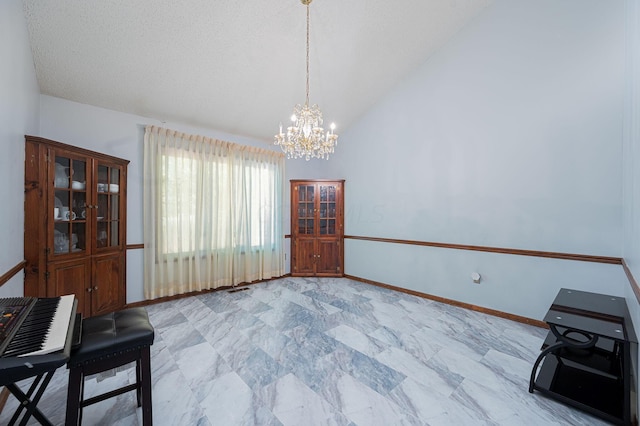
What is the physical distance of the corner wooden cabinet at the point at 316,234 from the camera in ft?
16.3

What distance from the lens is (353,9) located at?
112 inches

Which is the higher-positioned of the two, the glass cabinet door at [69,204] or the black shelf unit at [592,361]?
the glass cabinet door at [69,204]

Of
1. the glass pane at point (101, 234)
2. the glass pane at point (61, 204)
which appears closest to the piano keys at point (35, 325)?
the glass pane at point (61, 204)

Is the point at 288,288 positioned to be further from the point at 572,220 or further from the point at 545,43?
the point at 545,43

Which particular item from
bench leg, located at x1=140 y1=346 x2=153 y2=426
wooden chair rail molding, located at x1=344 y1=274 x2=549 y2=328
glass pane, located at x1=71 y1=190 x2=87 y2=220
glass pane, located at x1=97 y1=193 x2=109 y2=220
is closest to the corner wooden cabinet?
wooden chair rail molding, located at x1=344 y1=274 x2=549 y2=328

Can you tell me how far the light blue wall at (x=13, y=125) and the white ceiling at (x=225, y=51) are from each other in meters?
0.36

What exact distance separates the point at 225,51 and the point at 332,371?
11.3ft

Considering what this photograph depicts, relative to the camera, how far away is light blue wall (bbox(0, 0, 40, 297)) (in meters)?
1.65

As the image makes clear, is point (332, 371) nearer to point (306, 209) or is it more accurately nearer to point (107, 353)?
point (107, 353)

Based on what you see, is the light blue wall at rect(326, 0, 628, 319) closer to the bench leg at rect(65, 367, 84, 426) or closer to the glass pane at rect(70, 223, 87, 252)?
the bench leg at rect(65, 367, 84, 426)

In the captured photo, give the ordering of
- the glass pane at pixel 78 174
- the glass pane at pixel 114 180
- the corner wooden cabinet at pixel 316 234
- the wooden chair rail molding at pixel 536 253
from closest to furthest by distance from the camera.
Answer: the wooden chair rail molding at pixel 536 253 → the glass pane at pixel 78 174 → the glass pane at pixel 114 180 → the corner wooden cabinet at pixel 316 234

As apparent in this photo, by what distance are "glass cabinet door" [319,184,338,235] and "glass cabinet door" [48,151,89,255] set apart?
343 centimetres

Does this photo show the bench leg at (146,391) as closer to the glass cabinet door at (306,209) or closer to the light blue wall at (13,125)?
the light blue wall at (13,125)

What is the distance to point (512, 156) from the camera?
9.87ft
